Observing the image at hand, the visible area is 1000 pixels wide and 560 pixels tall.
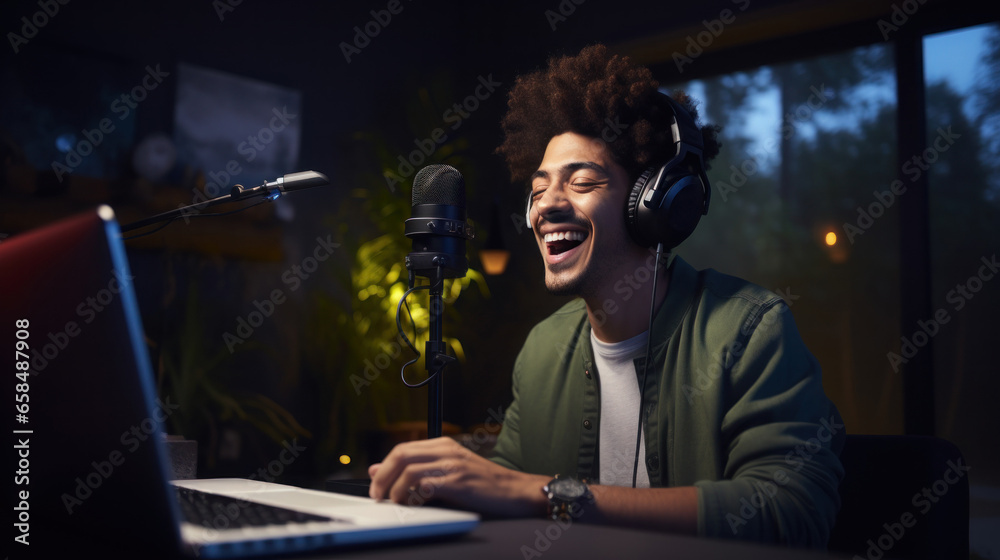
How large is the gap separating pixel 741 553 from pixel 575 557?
5.8 inches

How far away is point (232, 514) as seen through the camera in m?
0.71

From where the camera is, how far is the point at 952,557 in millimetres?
1108

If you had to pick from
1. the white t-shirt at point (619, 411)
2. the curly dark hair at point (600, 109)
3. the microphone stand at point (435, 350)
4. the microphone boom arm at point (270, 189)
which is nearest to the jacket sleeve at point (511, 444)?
the white t-shirt at point (619, 411)

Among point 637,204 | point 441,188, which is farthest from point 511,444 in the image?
point 441,188

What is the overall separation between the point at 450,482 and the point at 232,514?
0.23 metres

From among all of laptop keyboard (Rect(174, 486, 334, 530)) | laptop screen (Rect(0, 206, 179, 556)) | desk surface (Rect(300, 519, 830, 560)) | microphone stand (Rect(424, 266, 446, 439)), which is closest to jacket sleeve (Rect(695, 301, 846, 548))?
desk surface (Rect(300, 519, 830, 560))

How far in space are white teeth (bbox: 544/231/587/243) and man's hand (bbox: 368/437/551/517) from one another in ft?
2.60

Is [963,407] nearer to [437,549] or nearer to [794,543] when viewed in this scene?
[794,543]

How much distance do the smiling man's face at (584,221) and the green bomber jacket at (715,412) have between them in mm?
142

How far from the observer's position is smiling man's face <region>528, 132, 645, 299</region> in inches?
60.6

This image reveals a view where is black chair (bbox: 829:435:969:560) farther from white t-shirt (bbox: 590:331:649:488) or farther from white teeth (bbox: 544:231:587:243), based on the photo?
white teeth (bbox: 544:231:587:243)

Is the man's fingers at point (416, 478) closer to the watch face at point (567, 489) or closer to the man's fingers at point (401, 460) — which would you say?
the man's fingers at point (401, 460)

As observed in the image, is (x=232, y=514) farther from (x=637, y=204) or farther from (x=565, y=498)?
(x=637, y=204)

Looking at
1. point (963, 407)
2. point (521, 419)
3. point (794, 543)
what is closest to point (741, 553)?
point (794, 543)
